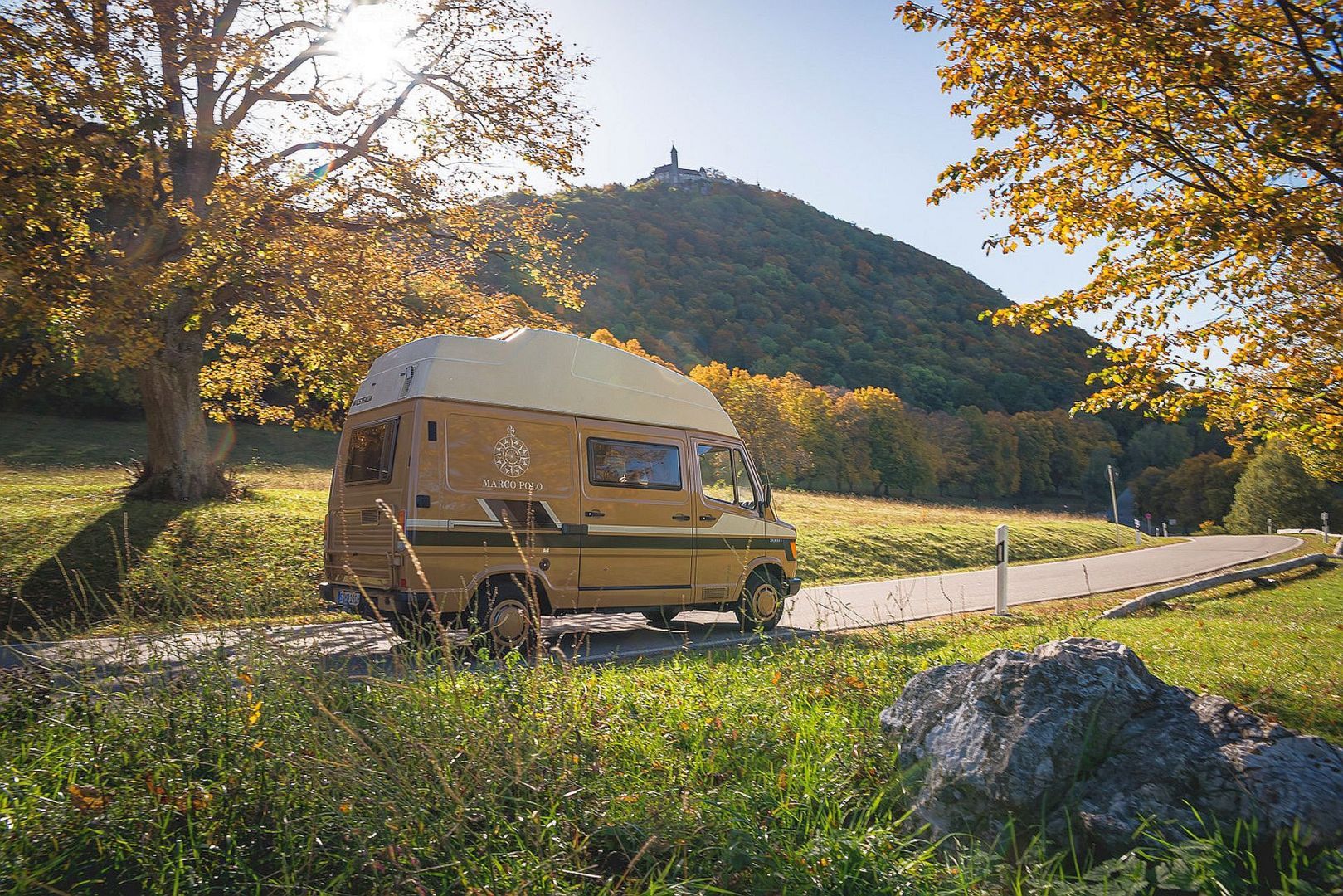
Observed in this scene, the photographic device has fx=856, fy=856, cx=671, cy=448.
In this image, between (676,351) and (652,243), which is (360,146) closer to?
(676,351)

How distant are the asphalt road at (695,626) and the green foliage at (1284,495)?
151 ft

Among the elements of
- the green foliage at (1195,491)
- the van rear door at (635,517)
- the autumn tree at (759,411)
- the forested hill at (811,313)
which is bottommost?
the green foliage at (1195,491)

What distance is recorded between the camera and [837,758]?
3918 mm

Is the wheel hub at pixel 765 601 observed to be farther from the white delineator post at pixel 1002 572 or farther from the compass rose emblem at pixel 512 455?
the compass rose emblem at pixel 512 455

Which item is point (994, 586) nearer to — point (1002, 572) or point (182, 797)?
point (1002, 572)

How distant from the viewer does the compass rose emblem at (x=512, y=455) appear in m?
8.52

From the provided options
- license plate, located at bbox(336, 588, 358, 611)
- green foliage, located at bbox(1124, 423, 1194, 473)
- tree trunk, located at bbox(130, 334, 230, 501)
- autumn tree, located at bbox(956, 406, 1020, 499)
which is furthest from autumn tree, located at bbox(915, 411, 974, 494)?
license plate, located at bbox(336, 588, 358, 611)

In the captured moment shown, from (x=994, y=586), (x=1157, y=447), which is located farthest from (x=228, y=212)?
(x=1157, y=447)

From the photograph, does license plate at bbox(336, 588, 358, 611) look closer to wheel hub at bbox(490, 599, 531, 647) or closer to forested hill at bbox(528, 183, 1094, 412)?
wheel hub at bbox(490, 599, 531, 647)

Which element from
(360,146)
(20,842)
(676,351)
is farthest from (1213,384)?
(676,351)

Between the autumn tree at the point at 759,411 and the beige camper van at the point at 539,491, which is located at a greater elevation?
the autumn tree at the point at 759,411

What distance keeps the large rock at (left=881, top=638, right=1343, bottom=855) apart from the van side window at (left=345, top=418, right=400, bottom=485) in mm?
6023

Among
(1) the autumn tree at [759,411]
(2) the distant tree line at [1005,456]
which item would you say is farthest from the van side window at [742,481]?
(1) the autumn tree at [759,411]

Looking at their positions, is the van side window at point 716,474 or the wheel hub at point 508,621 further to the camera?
the van side window at point 716,474
